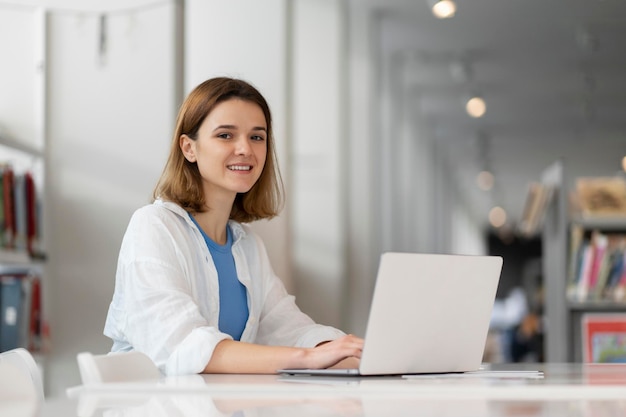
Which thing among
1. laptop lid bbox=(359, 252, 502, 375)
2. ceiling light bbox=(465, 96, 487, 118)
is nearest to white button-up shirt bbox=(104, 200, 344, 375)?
laptop lid bbox=(359, 252, 502, 375)

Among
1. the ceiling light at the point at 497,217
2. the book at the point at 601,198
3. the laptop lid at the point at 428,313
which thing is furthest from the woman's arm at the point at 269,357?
the ceiling light at the point at 497,217

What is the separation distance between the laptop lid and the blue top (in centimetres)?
A: 61

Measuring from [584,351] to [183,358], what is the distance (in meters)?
4.05

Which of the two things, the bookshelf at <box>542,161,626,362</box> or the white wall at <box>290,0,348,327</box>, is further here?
the white wall at <box>290,0,348,327</box>

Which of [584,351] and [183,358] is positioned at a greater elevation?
[183,358]

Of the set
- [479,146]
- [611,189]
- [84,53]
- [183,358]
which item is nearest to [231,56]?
[84,53]

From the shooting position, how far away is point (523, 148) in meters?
14.0

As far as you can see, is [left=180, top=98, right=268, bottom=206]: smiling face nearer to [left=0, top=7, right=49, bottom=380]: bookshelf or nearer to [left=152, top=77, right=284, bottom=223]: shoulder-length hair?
[left=152, top=77, right=284, bottom=223]: shoulder-length hair

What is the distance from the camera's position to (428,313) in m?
1.65

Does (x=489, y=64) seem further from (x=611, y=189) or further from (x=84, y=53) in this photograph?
(x=84, y=53)

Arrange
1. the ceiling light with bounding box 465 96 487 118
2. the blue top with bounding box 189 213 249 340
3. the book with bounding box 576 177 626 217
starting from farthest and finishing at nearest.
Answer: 1. the ceiling light with bounding box 465 96 487 118
2. the book with bounding box 576 177 626 217
3. the blue top with bounding box 189 213 249 340

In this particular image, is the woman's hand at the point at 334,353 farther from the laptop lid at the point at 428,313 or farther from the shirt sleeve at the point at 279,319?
the shirt sleeve at the point at 279,319

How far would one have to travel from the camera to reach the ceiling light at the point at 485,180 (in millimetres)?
15552

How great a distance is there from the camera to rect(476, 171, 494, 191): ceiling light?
1555cm
